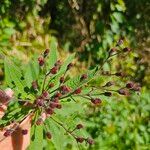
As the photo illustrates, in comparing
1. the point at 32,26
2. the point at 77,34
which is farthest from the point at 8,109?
the point at 77,34

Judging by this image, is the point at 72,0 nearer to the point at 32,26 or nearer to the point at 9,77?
the point at 32,26

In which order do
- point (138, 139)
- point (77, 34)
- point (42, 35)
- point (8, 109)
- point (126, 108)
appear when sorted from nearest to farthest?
1. point (8, 109)
2. point (138, 139)
3. point (126, 108)
4. point (42, 35)
5. point (77, 34)

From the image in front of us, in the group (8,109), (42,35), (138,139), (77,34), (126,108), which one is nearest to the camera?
(8,109)

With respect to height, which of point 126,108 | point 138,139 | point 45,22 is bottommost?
point 138,139

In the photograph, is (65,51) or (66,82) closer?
(66,82)

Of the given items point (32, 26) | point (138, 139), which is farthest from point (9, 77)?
point (32, 26)

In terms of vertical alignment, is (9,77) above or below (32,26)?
below

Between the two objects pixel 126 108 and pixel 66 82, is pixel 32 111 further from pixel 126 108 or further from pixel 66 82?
pixel 126 108
